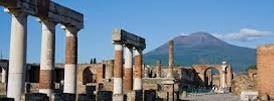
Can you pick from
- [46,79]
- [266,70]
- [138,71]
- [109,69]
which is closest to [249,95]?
[266,70]

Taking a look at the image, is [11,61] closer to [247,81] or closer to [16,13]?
[16,13]

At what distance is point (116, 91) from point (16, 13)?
37.0 ft

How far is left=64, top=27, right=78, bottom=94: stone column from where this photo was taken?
2245 centimetres

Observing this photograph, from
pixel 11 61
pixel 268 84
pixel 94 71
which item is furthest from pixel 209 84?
pixel 11 61

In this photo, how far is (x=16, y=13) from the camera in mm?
17734

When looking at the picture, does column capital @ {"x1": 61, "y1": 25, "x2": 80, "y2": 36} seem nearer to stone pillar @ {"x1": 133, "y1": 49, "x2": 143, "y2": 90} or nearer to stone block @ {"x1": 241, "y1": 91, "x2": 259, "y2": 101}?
stone pillar @ {"x1": 133, "y1": 49, "x2": 143, "y2": 90}

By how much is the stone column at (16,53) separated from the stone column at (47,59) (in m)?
2.41

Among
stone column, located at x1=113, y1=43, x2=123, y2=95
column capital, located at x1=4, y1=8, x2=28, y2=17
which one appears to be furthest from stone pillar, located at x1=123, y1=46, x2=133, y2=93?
column capital, located at x1=4, y1=8, x2=28, y2=17

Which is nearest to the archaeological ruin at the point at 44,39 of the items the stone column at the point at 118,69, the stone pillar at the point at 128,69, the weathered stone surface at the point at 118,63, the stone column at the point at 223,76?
the stone column at the point at 118,69

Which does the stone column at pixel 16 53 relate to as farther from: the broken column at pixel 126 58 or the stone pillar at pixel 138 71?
the stone pillar at pixel 138 71

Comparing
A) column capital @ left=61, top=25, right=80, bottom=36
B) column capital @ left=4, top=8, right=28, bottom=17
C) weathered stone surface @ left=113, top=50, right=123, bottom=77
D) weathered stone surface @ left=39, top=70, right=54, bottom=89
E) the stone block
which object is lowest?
the stone block

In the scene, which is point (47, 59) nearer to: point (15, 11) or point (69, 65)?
point (69, 65)

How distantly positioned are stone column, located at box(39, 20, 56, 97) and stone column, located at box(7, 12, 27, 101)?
2409 mm

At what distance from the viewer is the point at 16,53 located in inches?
699
